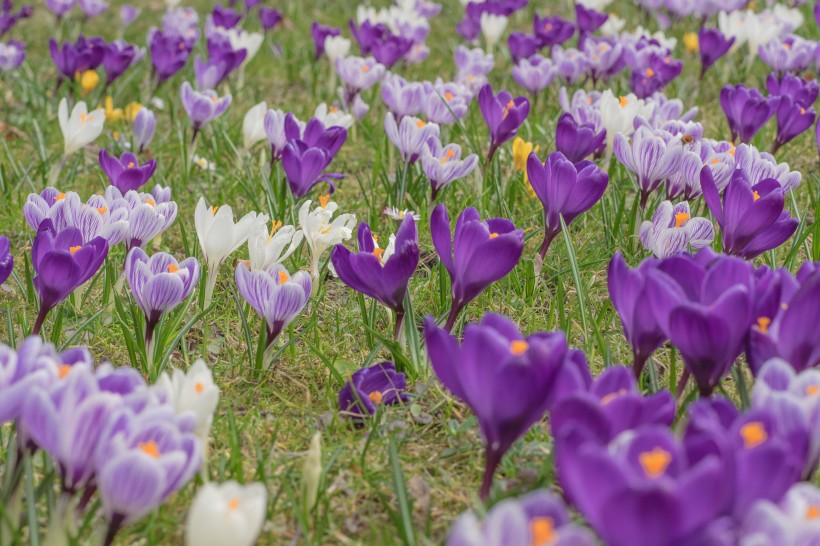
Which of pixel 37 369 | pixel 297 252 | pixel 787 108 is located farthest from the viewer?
pixel 787 108

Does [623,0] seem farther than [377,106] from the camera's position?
Yes

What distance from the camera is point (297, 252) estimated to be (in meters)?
3.08

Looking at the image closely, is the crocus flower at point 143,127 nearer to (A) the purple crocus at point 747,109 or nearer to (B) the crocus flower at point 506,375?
(A) the purple crocus at point 747,109

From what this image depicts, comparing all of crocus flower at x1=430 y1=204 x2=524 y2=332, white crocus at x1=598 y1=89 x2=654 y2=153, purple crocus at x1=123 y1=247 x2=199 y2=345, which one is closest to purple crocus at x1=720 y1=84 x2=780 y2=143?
white crocus at x1=598 y1=89 x2=654 y2=153

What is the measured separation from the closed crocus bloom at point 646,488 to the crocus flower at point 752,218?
121cm

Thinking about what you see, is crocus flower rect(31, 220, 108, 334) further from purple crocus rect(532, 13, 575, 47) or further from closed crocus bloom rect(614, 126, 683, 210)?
purple crocus rect(532, 13, 575, 47)

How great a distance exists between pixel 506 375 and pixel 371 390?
744 millimetres

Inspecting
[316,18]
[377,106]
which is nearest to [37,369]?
[377,106]

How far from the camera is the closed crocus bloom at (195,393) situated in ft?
5.48

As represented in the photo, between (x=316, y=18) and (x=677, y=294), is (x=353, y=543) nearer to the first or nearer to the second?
(x=677, y=294)

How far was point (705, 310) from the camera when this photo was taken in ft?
5.39

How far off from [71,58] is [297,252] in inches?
83.3

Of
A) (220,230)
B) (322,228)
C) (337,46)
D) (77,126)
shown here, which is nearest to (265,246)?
(220,230)

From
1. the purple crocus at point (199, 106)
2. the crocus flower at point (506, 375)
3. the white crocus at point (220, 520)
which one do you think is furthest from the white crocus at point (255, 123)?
the white crocus at point (220, 520)
